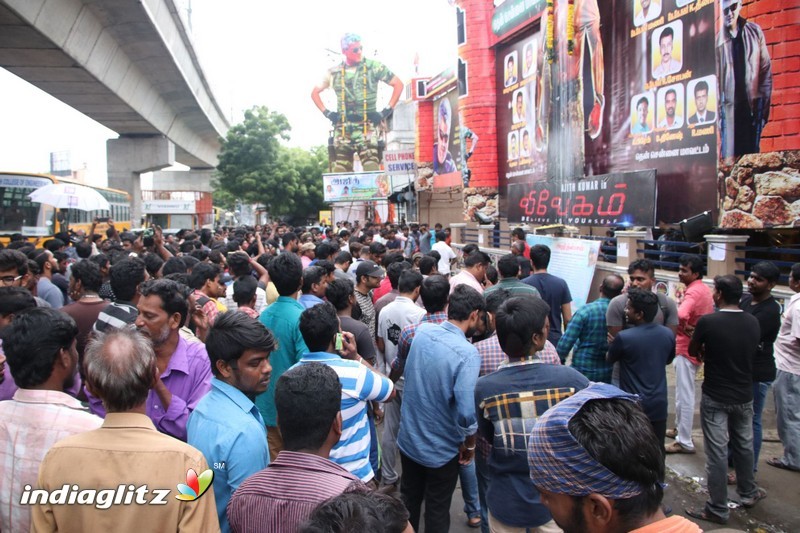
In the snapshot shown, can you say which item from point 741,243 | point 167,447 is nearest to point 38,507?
point 167,447

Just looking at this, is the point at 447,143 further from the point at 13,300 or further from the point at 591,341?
the point at 13,300

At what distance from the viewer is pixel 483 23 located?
19.9m

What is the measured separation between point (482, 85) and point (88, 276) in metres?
17.3

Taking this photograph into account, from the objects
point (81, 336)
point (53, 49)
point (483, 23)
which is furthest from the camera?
point (483, 23)

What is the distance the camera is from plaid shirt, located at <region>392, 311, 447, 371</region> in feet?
13.6

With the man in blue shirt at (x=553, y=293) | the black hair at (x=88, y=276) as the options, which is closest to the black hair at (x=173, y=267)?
the black hair at (x=88, y=276)

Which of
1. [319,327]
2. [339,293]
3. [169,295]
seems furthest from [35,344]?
[339,293]

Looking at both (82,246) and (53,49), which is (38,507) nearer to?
(82,246)

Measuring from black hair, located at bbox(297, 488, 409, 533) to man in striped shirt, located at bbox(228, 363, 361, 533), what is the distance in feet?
0.74

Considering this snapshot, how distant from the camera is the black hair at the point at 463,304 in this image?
3625 millimetres

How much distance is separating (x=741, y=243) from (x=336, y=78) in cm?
4068

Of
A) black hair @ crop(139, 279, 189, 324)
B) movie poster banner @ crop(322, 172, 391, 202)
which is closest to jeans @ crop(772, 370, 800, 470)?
black hair @ crop(139, 279, 189, 324)

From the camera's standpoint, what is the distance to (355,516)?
1378 mm

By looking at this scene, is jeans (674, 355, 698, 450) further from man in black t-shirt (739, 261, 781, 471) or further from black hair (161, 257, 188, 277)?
black hair (161, 257, 188, 277)
